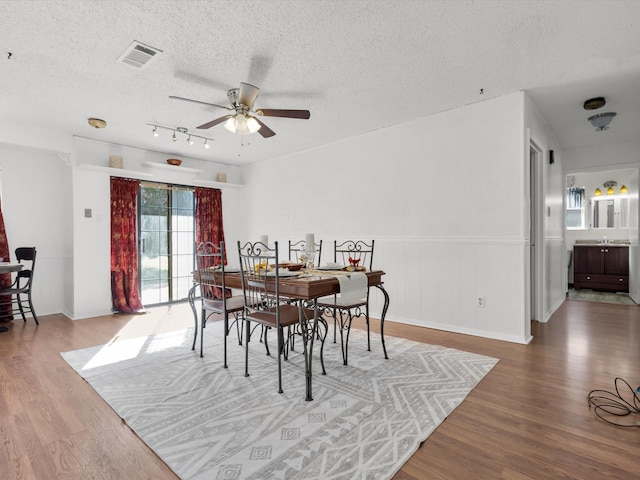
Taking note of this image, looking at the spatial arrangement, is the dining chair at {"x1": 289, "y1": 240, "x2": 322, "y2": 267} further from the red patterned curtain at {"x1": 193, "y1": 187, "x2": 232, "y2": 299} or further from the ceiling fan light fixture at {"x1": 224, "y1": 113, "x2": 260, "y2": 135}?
the red patterned curtain at {"x1": 193, "y1": 187, "x2": 232, "y2": 299}

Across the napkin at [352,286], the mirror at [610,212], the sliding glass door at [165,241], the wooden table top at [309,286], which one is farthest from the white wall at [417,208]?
the mirror at [610,212]

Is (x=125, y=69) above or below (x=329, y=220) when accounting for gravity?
above

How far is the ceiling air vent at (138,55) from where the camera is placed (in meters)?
2.46

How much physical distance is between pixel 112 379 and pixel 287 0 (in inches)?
116

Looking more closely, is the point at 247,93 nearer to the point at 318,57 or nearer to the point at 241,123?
the point at 241,123

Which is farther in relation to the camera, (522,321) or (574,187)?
(574,187)

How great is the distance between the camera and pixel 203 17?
2164 mm

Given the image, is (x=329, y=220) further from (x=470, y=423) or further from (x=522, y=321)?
(x=470, y=423)

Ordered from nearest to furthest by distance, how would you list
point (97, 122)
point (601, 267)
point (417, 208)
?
point (97, 122) < point (417, 208) < point (601, 267)

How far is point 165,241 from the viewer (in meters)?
5.62

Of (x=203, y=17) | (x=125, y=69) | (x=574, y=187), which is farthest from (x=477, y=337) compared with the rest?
(x=574, y=187)

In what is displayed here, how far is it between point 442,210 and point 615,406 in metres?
2.30

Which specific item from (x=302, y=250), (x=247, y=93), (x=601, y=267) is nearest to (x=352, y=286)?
(x=302, y=250)

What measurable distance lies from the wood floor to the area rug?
0.09 meters
